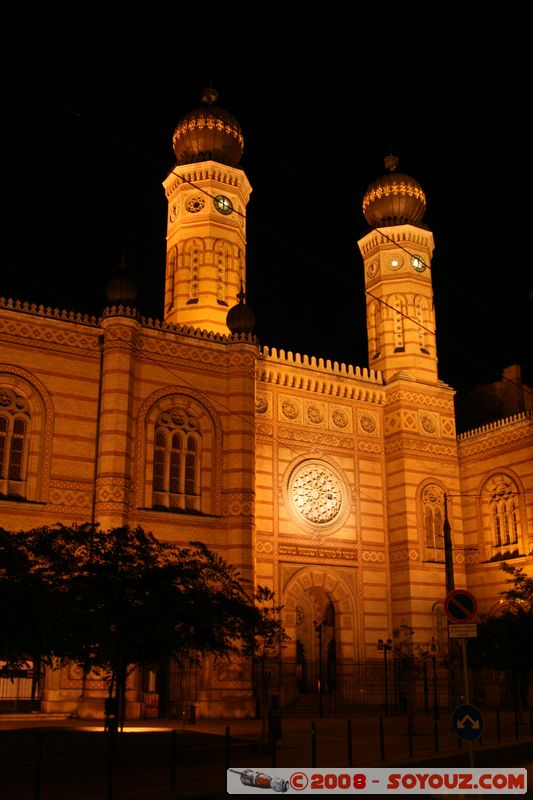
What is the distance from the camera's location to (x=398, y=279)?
30.4m

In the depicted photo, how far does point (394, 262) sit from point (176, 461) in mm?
11850

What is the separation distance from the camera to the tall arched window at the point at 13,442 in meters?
21.5

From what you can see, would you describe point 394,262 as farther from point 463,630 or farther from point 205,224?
point 463,630

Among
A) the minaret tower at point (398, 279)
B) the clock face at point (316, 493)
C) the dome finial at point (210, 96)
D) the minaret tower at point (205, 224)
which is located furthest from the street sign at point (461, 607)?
the dome finial at point (210, 96)

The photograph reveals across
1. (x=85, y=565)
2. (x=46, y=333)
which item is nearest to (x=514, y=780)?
(x=85, y=565)

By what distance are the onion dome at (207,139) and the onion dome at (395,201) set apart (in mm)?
5324

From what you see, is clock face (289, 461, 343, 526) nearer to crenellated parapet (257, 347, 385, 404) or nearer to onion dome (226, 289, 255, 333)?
crenellated parapet (257, 347, 385, 404)

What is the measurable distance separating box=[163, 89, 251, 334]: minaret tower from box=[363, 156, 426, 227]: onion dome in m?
4.88

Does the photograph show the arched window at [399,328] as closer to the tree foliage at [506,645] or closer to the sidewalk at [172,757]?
the tree foliage at [506,645]

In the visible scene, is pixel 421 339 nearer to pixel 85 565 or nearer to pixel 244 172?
pixel 244 172

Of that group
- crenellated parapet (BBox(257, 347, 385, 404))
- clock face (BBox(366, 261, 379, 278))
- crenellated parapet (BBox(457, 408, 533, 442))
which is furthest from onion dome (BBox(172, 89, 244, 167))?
crenellated parapet (BBox(457, 408, 533, 442))

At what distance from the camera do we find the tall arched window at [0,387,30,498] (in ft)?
70.5

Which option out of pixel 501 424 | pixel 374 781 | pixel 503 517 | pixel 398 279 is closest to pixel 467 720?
pixel 374 781

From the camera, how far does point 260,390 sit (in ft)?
87.1
